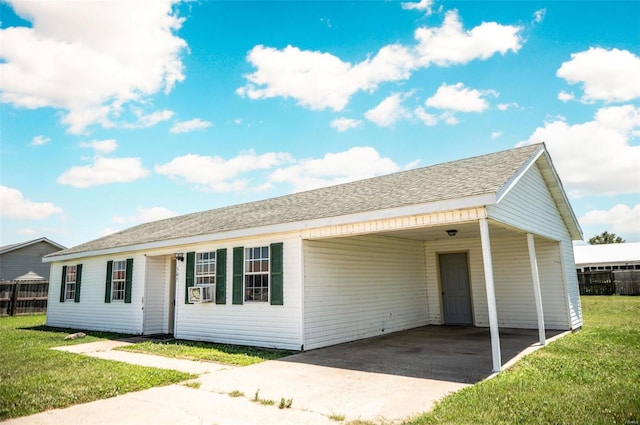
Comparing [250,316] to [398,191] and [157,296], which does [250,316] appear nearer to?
[157,296]

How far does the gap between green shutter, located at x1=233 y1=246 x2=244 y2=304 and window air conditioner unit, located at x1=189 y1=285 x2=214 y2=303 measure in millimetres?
996

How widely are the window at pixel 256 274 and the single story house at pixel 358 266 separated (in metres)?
0.03

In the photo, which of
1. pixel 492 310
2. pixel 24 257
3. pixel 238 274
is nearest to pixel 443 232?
pixel 492 310

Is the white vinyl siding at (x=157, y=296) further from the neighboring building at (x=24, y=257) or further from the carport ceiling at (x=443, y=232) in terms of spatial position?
the neighboring building at (x=24, y=257)

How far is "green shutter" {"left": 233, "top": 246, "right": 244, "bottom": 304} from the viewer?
979 cm

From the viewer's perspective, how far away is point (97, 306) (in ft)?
44.4

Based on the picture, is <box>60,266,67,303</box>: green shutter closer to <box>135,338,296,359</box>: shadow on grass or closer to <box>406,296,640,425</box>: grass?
<box>135,338,296,359</box>: shadow on grass


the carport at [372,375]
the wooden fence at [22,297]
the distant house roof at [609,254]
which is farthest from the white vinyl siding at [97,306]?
the distant house roof at [609,254]

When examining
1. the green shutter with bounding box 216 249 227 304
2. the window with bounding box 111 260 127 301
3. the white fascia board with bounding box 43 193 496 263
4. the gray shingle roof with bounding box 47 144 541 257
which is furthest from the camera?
the window with bounding box 111 260 127 301

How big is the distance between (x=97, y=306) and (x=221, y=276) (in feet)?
20.2

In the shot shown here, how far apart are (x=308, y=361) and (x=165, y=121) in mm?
7717

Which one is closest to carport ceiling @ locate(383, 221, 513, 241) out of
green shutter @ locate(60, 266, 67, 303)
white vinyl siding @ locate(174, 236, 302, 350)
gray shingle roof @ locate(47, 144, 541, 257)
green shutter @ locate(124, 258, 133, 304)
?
gray shingle roof @ locate(47, 144, 541, 257)

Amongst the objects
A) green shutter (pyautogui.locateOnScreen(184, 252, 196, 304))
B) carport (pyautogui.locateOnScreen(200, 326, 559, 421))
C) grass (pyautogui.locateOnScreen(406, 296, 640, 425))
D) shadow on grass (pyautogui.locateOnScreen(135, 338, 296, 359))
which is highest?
green shutter (pyautogui.locateOnScreen(184, 252, 196, 304))

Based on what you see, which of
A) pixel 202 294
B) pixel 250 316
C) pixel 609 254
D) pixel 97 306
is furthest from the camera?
pixel 609 254
